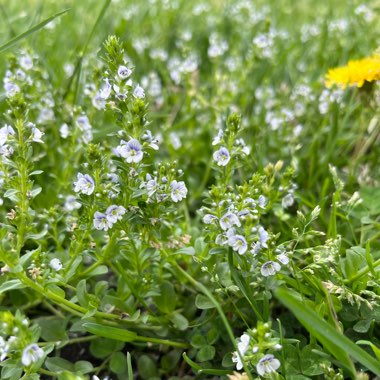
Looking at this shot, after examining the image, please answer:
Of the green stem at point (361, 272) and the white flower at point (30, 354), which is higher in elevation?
the green stem at point (361, 272)

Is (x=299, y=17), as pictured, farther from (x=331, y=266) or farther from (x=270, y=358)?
(x=270, y=358)

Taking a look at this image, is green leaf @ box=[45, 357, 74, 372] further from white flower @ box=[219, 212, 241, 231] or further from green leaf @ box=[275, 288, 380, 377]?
green leaf @ box=[275, 288, 380, 377]

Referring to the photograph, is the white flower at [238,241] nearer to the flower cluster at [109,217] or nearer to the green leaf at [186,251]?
the green leaf at [186,251]

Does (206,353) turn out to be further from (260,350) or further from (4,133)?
(4,133)

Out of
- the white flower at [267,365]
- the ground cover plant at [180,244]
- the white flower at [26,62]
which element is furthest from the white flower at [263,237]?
the white flower at [26,62]

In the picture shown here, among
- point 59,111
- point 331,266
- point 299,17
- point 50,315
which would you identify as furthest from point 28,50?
point 299,17
